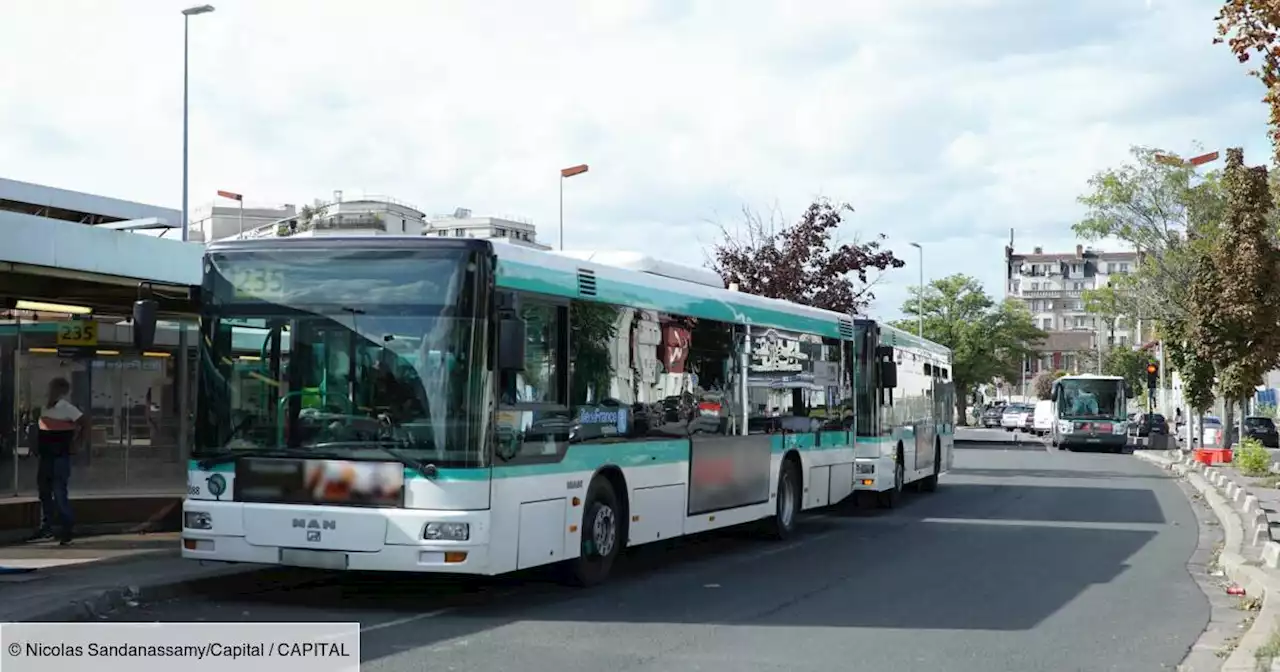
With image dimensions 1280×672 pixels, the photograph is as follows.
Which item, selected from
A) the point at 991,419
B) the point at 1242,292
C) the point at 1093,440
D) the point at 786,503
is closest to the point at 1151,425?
the point at 1093,440

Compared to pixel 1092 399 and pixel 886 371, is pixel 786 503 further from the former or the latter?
pixel 1092 399

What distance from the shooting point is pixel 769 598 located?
1262cm

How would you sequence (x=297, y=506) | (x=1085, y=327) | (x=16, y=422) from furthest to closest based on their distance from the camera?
(x=1085, y=327)
(x=16, y=422)
(x=297, y=506)

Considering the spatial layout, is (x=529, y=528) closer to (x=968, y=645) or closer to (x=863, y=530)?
(x=968, y=645)

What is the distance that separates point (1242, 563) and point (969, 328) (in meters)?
81.6

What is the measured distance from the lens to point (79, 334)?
17047 millimetres

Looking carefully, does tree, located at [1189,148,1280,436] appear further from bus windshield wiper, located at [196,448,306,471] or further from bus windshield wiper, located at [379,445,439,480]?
bus windshield wiper, located at [196,448,306,471]

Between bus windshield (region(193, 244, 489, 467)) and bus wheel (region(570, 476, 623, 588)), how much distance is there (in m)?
2.15

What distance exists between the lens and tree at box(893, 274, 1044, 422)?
9494cm

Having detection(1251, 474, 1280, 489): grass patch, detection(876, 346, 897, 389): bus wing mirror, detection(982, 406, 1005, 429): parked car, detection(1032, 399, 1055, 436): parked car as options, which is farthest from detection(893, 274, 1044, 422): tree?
detection(876, 346, 897, 389): bus wing mirror

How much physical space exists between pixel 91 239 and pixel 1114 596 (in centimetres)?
1008

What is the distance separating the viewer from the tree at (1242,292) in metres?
37.4

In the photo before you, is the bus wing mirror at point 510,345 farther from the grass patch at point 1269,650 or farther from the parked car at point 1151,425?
the parked car at point 1151,425

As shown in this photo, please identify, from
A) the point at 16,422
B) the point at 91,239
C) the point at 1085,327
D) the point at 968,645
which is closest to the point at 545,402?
the point at 968,645
